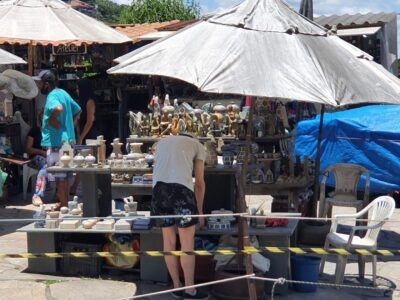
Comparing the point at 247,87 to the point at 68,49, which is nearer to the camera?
A: the point at 247,87

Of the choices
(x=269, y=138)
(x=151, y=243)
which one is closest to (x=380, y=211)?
(x=269, y=138)

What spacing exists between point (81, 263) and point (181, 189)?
64.0 inches

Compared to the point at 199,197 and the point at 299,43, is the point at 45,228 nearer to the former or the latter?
the point at 199,197

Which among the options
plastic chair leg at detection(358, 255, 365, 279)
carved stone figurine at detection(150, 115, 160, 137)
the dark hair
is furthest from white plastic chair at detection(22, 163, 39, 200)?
plastic chair leg at detection(358, 255, 365, 279)

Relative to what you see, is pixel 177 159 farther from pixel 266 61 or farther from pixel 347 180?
pixel 347 180

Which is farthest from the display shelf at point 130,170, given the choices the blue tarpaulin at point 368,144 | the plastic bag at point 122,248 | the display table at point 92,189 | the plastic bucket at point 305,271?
the blue tarpaulin at point 368,144

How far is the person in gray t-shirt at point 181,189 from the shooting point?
5934mm

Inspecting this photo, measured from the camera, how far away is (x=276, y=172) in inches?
317

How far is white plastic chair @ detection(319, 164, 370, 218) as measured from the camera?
7914 millimetres

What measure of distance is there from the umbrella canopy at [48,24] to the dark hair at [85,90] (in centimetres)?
366

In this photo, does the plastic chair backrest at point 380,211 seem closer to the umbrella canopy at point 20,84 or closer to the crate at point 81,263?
the crate at point 81,263

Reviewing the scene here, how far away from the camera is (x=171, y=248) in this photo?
6125mm

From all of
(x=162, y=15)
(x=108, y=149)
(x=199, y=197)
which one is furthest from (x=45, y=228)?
(x=162, y=15)

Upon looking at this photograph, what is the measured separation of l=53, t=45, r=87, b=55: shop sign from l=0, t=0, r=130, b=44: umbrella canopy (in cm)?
329
